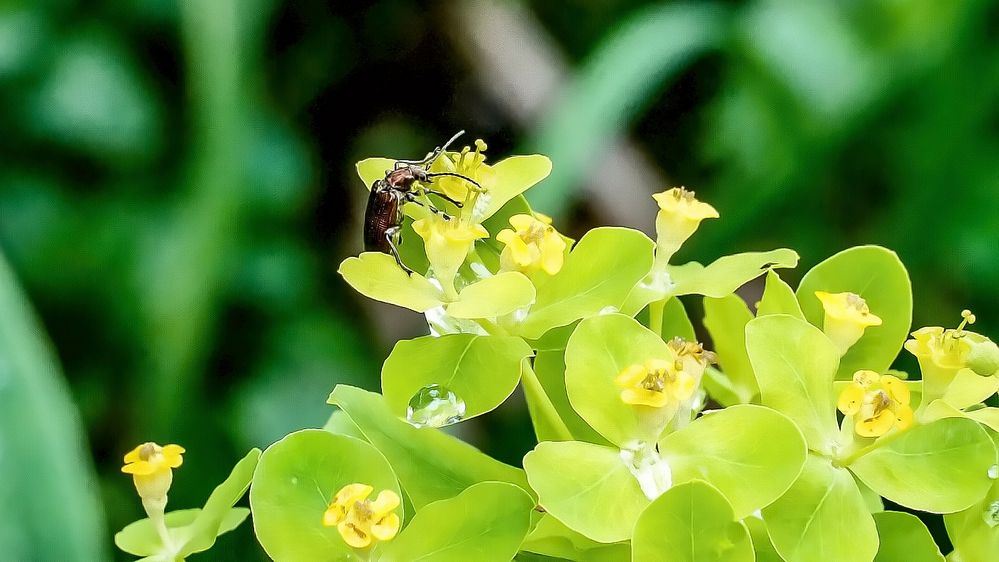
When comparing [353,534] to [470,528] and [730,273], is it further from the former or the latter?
[730,273]

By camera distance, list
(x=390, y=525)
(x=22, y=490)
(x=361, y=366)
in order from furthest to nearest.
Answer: (x=361, y=366)
(x=22, y=490)
(x=390, y=525)

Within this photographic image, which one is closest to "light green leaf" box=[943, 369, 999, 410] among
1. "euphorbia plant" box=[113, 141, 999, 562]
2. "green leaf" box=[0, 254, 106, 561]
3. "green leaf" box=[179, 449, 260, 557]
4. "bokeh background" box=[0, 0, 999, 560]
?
"euphorbia plant" box=[113, 141, 999, 562]

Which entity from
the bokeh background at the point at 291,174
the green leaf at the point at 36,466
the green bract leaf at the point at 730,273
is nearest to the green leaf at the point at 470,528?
the green bract leaf at the point at 730,273

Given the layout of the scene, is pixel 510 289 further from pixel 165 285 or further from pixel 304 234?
pixel 304 234

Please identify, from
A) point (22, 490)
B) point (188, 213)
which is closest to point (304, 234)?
point (188, 213)

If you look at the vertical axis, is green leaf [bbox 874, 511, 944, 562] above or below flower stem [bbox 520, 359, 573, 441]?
below

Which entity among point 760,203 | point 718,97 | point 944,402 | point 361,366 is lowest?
point 361,366

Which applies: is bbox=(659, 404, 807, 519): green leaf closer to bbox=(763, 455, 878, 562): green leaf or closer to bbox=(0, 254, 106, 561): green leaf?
bbox=(763, 455, 878, 562): green leaf
